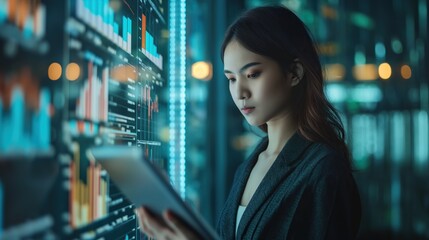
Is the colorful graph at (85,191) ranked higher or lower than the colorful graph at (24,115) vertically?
lower

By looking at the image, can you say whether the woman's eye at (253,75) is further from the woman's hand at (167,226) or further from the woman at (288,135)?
the woman's hand at (167,226)

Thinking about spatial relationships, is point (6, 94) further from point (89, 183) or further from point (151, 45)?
point (151, 45)

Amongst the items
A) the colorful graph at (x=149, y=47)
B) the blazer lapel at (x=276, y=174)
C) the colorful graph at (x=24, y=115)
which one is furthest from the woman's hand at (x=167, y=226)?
the colorful graph at (x=149, y=47)

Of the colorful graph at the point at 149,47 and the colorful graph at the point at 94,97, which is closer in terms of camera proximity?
the colorful graph at the point at 94,97

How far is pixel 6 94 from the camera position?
0.58 meters

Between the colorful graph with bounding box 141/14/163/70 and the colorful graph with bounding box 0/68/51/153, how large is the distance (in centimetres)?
58

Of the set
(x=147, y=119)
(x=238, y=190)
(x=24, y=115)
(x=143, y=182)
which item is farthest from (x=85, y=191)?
(x=238, y=190)

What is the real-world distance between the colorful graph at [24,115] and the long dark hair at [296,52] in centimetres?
73

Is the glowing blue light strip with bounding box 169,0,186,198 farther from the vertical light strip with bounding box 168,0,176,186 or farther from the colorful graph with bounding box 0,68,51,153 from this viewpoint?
the colorful graph with bounding box 0,68,51,153

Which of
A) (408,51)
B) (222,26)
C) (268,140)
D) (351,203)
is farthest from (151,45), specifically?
(408,51)

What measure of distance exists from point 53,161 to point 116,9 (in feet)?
1.34

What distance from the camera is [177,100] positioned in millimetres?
1589

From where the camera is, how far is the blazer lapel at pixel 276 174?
4.21 ft

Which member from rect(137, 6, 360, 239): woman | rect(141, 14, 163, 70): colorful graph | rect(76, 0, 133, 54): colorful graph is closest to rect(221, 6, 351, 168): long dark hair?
rect(137, 6, 360, 239): woman
